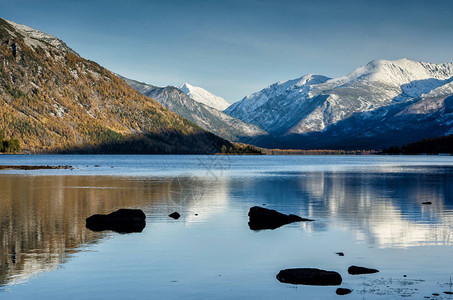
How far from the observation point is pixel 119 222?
4422cm

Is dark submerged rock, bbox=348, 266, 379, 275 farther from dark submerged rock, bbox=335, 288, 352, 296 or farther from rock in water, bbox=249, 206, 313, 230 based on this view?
rock in water, bbox=249, 206, 313, 230

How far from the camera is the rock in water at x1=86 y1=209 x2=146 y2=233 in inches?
1720

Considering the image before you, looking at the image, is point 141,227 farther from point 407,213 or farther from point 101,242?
point 407,213

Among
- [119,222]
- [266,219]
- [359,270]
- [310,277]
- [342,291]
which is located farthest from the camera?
[266,219]

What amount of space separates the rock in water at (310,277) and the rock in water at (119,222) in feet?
63.4

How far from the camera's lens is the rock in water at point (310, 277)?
2675cm

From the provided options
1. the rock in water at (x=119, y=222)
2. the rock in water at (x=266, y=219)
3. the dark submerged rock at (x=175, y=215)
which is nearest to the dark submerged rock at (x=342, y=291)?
the rock in water at (x=266, y=219)

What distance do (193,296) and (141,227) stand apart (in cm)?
2069

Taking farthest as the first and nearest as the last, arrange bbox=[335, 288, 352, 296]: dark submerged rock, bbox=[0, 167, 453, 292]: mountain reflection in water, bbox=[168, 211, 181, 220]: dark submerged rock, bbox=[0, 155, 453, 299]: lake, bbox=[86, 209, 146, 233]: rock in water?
bbox=[168, 211, 181, 220]: dark submerged rock → bbox=[86, 209, 146, 233]: rock in water → bbox=[0, 167, 453, 292]: mountain reflection in water → bbox=[0, 155, 453, 299]: lake → bbox=[335, 288, 352, 296]: dark submerged rock

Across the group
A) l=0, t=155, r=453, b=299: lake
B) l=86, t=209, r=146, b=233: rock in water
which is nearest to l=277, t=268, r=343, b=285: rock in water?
l=0, t=155, r=453, b=299: lake

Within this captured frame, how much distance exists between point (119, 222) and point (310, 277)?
21.8m

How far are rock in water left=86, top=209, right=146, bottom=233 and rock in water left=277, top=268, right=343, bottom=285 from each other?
19319mm

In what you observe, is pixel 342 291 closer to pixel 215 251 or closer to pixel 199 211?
pixel 215 251

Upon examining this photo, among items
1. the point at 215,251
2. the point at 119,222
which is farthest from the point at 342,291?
the point at 119,222
